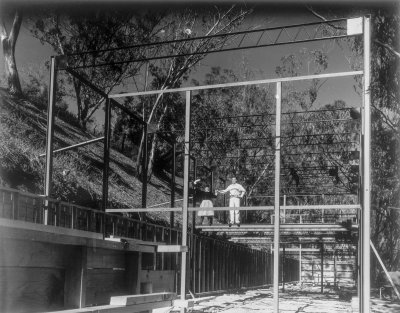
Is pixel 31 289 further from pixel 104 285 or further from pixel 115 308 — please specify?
pixel 104 285

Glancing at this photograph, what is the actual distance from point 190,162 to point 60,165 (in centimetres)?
527

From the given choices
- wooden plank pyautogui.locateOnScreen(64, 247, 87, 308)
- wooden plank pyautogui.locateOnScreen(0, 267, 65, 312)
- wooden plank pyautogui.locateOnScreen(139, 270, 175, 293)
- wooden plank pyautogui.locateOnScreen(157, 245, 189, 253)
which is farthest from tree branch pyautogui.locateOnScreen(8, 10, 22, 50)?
wooden plank pyautogui.locateOnScreen(0, 267, 65, 312)

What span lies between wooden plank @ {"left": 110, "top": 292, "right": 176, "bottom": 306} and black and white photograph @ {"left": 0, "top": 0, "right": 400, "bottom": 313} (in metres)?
0.01

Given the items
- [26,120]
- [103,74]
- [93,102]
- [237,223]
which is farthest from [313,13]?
[93,102]

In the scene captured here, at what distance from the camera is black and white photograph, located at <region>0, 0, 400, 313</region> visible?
5.30 meters

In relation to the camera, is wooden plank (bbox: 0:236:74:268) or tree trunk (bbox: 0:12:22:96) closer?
wooden plank (bbox: 0:236:74:268)

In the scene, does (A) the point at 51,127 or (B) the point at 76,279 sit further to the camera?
(A) the point at 51,127

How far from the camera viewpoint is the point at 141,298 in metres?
5.07

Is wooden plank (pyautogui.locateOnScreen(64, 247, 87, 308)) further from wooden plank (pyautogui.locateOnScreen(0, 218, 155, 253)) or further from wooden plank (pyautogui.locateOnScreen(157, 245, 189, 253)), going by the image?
wooden plank (pyautogui.locateOnScreen(157, 245, 189, 253))

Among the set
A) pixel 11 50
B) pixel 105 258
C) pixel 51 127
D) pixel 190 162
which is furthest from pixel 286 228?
pixel 11 50

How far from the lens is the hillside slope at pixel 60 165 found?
17.8 metres

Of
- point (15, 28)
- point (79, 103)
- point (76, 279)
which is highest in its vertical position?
point (15, 28)

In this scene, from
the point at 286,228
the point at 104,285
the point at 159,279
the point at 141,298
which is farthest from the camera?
the point at 286,228

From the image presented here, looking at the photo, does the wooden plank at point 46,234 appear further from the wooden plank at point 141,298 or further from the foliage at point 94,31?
the foliage at point 94,31
